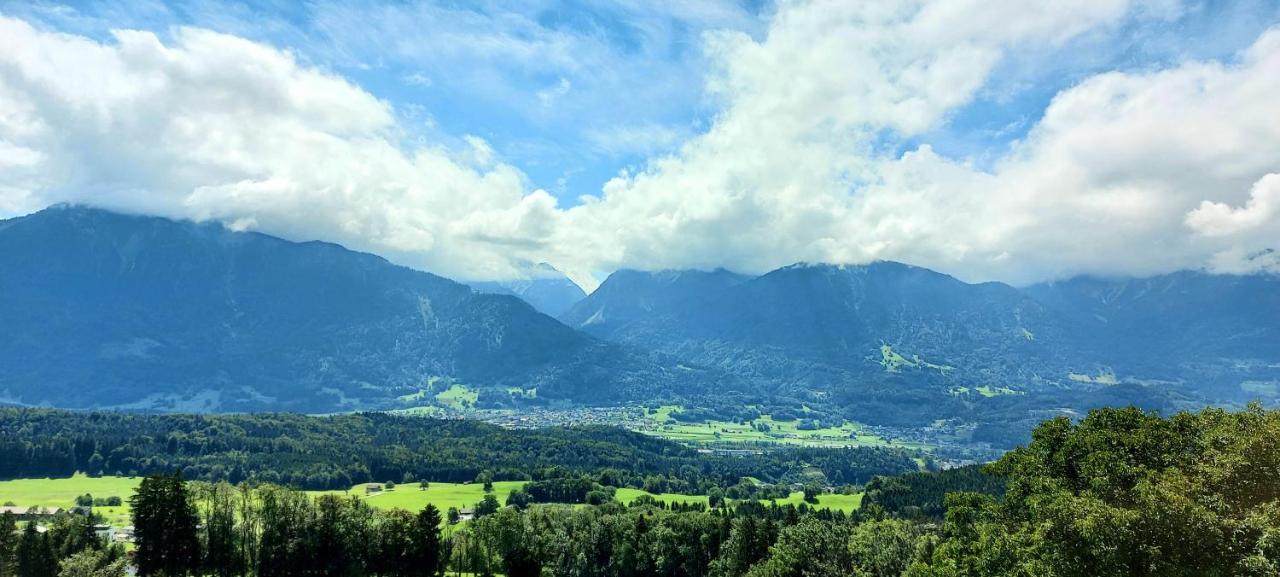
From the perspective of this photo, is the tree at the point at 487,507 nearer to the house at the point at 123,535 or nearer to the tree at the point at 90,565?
the house at the point at 123,535

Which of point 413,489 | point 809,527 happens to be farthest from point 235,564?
point 413,489

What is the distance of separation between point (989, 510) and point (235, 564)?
8701 cm

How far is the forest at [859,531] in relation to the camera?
33.9 m

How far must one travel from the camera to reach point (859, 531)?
91.4 m

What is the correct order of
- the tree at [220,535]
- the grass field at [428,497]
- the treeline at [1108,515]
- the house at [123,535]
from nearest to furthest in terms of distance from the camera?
the treeline at [1108,515], the tree at [220,535], the house at [123,535], the grass field at [428,497]

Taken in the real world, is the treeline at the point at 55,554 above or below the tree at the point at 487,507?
above

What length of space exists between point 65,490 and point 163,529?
134894mm

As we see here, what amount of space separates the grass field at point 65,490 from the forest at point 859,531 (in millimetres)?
79838

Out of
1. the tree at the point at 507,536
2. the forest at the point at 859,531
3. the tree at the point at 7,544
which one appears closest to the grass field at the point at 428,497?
the forest at the point at 859,531

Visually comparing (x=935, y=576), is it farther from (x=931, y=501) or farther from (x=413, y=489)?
(x=413, y=489)

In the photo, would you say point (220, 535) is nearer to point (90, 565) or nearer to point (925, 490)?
point (90, 565)

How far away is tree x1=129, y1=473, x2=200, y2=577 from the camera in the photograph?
255 feet

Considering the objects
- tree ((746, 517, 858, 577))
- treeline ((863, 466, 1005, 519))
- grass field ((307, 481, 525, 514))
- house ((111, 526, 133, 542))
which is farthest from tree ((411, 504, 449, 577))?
treeline ((863, 466, 1005, 519))

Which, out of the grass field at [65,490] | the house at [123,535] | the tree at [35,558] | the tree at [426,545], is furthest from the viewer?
the grass field at [65,490]
